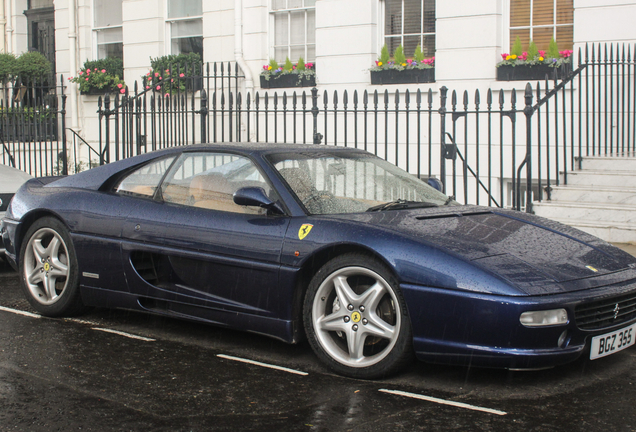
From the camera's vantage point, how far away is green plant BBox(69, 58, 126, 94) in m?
16.5

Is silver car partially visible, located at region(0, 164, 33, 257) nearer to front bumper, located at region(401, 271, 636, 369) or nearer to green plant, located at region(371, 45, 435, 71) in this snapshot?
front bumper, located at region(401, 271, 636, 369)

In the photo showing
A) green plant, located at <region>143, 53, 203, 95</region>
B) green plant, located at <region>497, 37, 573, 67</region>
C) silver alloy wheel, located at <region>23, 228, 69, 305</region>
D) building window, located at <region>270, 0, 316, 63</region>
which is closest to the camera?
silver alloy wheel, located at <region>23, 228, 69, 305</region>

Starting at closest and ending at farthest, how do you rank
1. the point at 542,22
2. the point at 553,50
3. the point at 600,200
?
the point at 600,200
the point at 553,50
the point at 542,22

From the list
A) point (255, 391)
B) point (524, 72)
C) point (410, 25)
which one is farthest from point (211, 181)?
point (410, 25)

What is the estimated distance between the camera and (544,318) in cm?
414

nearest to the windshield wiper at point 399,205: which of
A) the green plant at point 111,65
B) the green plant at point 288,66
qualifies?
the green plant at point 288,66

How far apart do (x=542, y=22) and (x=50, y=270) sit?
320 inches

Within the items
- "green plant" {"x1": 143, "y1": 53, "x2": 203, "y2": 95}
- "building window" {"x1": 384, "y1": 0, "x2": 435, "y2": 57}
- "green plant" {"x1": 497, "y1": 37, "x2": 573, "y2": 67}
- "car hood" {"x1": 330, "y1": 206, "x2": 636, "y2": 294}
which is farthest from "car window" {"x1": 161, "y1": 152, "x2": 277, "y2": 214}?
"green plant" {"x1": 143, "y1": 53, "x2": 203, "y2": 95}

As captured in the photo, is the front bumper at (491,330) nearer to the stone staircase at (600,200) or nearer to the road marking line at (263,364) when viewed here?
the road marking line at (263,364)

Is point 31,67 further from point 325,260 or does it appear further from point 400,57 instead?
point 325,260

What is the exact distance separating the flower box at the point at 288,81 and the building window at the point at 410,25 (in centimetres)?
149

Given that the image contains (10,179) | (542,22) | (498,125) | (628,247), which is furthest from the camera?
(498,125)

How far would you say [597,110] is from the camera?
1060cm

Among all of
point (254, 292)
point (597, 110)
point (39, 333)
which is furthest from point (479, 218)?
point (597, 110)
